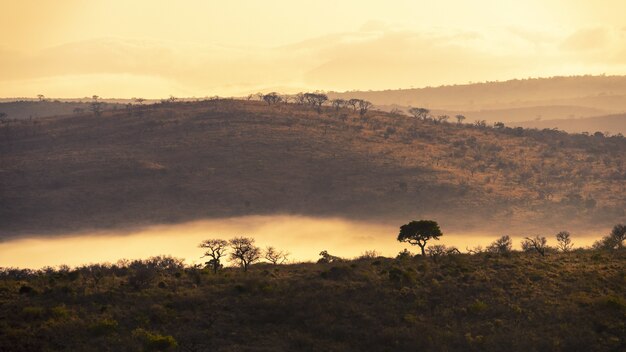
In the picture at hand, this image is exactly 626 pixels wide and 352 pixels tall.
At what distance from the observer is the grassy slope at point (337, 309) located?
6116 centimetres

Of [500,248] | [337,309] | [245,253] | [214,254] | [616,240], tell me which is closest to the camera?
[337,309]

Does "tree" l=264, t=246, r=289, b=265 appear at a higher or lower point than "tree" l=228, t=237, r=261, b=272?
lower

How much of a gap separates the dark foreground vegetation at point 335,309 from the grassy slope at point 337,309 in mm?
113

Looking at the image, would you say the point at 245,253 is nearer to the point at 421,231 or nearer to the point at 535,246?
the point at 421,231

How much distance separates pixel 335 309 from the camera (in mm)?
67562

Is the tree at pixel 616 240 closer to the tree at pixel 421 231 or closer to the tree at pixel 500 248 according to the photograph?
the tree at pixel 500 248

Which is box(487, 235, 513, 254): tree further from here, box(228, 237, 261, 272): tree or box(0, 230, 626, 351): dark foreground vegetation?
box(228, 237, 261, 272): tree

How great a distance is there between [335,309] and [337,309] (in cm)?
18

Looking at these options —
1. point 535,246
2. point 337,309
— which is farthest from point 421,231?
point 337,309

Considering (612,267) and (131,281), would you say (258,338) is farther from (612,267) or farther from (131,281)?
(612,267)

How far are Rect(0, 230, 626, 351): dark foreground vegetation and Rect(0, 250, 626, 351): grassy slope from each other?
0.11 m

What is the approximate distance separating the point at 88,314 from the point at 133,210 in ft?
450

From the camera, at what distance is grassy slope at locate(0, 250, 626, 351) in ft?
201

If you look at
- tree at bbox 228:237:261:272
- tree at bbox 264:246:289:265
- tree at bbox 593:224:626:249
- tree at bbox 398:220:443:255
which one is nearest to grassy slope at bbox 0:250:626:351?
tree at bbox 228:237:261:272
